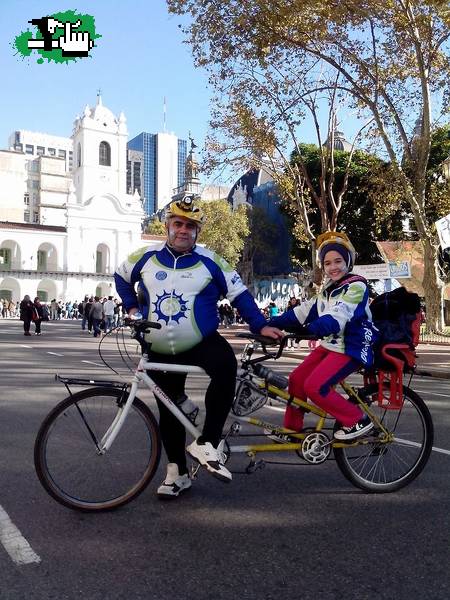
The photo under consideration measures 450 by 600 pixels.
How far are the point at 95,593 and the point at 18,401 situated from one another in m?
5.63

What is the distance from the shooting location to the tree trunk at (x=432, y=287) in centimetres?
2205

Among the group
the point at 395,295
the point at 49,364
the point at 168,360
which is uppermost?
the point at 395,295

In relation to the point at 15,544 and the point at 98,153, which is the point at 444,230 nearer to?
the point at 15,544

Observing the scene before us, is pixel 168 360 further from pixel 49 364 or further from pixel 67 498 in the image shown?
pixel 49 364

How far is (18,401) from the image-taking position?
788cm

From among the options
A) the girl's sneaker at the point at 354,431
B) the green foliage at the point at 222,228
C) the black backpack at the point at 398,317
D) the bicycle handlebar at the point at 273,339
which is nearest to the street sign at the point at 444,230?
the black backpack at the point at 398,317

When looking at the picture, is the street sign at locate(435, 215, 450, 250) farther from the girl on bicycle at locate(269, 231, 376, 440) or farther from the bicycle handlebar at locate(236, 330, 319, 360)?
the bicycle handlebar at locate(236, 330, 319, 360)

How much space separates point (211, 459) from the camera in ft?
12.3

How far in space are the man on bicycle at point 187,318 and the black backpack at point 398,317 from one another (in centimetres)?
83

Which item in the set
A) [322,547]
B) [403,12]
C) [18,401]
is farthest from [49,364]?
[403,12]

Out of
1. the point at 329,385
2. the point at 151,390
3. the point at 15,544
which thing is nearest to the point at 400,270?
the point at 329,385

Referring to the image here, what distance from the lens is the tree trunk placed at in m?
22.0

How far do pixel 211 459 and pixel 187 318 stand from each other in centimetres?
85

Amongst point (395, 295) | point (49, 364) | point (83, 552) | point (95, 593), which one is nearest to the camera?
point (95, 593)
